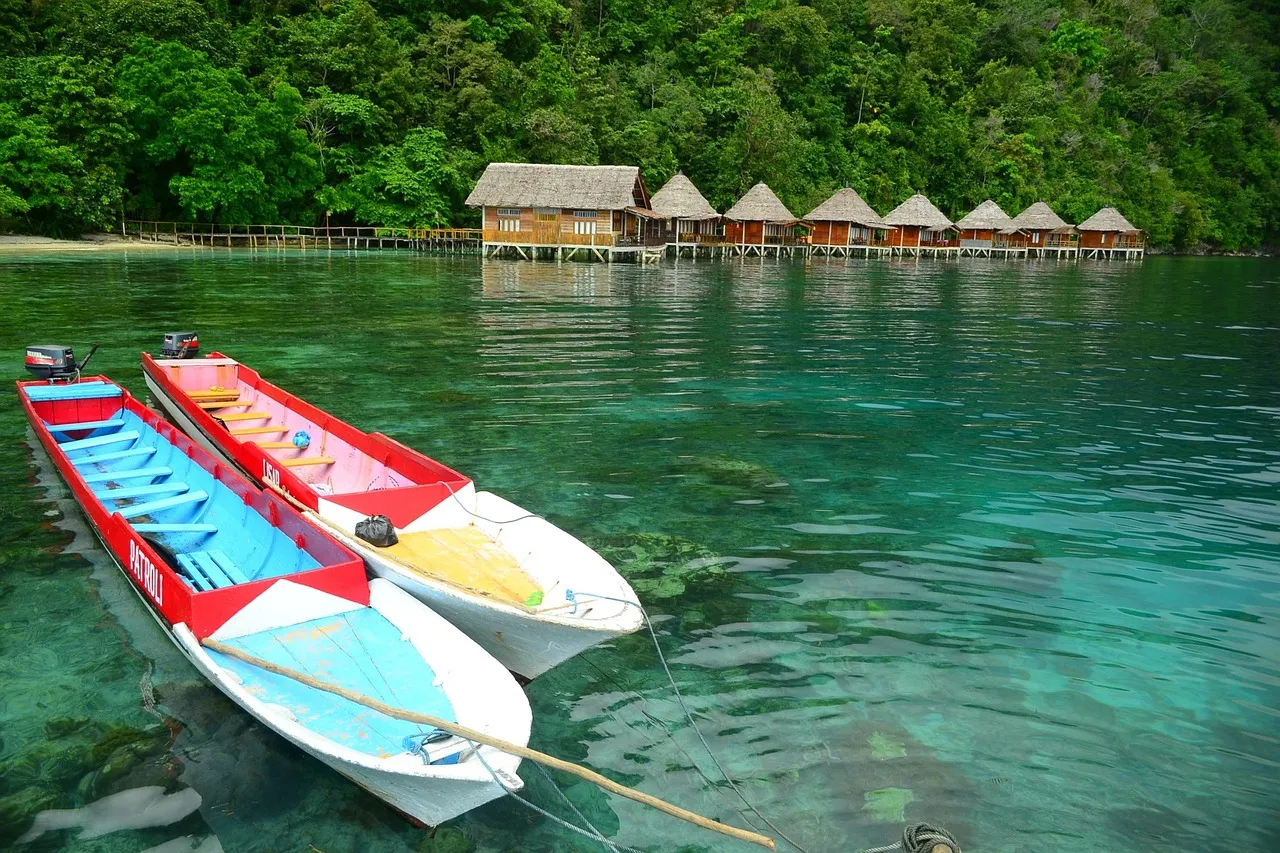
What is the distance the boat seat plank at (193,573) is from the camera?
5.72 metres

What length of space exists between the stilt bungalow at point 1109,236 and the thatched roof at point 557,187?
→ 3749cm

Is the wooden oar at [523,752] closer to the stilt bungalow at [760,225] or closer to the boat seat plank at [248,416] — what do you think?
the boat seat plank at [248,416]

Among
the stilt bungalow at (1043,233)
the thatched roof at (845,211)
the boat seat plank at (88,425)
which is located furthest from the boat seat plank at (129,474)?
the stilt bungalow at (1043,233)

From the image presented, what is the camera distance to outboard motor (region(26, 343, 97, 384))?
9.75 metres

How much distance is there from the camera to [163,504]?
258 inches

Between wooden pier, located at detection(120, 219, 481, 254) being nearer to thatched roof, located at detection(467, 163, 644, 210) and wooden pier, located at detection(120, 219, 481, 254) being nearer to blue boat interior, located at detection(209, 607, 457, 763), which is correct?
thatched roof, located at detection(467, 163, 644, 210)

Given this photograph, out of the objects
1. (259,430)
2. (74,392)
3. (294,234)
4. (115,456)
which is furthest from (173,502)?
(294,234)

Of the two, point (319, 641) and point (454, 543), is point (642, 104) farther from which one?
point (319, 641)

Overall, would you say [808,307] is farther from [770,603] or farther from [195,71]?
[195,71]

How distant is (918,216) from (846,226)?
4.54 m

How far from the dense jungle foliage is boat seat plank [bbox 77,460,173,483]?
33.2 metres

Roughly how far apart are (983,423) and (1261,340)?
1336 cm

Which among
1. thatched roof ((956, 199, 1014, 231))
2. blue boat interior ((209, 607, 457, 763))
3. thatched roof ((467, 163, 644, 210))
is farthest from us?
thatched roof ((956, 199, 1014, 231))

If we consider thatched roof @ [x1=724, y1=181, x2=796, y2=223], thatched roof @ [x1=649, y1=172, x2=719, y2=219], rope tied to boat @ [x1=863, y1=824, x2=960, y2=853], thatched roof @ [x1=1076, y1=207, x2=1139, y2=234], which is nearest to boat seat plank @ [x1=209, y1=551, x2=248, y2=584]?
rope tied to boat @ [x1=863, y1=824, x2=960, y2=853]
